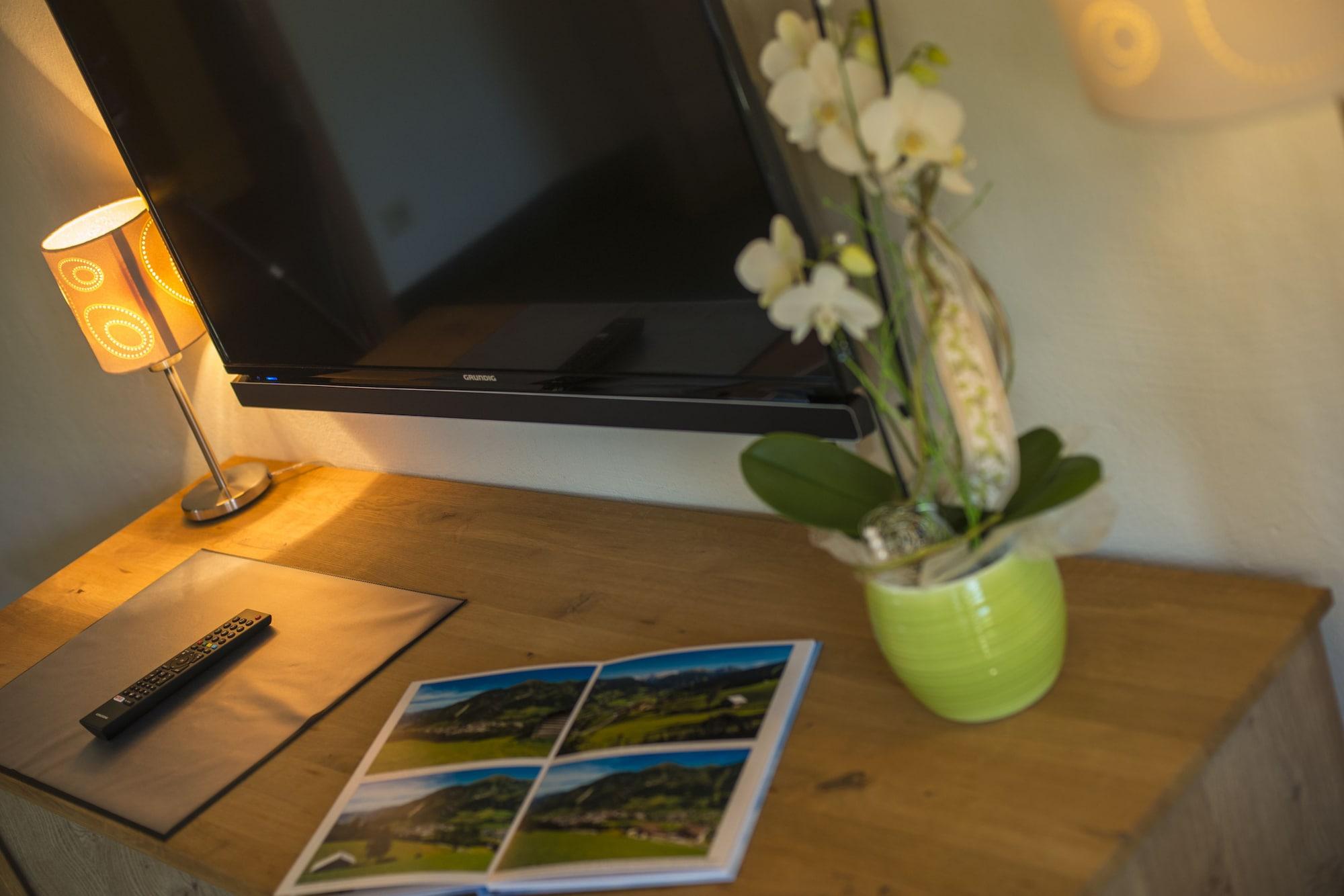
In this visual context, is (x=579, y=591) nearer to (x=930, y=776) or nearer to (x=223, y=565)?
(x=930, y=776)

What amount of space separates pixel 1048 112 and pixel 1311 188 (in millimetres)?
200

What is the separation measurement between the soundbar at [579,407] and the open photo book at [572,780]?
0.69 feet

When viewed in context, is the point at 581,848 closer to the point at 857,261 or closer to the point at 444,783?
the point at 444,783

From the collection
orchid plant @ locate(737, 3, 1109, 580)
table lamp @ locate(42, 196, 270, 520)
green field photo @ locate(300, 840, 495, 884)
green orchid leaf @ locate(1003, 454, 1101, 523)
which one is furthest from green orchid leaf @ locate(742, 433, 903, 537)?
table lamp @ locate(42, 196, 270, 520)

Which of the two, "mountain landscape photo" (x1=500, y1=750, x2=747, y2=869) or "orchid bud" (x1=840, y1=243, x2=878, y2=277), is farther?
"mountain landscape photo" (x1=500, y1=750, x2=747, y2=869)

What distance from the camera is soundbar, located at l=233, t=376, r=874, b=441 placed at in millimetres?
1105

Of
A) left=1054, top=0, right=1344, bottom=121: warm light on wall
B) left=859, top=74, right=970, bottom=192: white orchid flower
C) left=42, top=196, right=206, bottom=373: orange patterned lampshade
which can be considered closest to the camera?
left=1054, top=0, right=1344, bottom=121: warm light on wall

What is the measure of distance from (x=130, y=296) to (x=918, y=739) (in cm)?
136

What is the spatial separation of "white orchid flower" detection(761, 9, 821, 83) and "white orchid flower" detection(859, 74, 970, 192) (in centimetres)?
6

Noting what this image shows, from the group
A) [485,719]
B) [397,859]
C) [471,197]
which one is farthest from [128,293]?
[397,859]

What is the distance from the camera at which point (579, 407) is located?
4.29 ft

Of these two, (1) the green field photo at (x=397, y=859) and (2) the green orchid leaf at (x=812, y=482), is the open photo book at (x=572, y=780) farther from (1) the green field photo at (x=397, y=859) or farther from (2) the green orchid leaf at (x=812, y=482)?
Answer: (2) the green orchid leaf at (x=812, y=482)

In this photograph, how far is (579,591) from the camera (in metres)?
1.32

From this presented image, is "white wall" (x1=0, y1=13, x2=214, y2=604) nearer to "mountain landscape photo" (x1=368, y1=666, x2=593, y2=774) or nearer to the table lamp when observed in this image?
the table lamp
